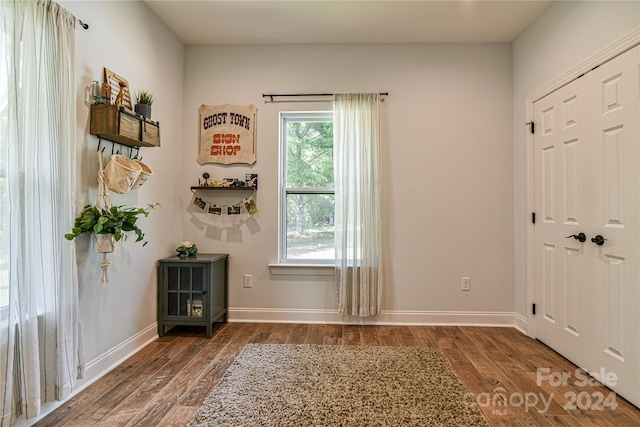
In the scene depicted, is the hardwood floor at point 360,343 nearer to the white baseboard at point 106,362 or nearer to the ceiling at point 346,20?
the white baseboard at point 106,362

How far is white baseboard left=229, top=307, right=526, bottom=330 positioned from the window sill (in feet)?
1.21

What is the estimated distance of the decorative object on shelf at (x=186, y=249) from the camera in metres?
2.97

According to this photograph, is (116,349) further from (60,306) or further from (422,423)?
(422,423)

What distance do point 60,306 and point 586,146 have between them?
11.1ft

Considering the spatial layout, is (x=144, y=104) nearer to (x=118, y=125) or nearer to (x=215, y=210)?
(x=118, y=125)

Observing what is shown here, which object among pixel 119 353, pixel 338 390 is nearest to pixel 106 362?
pixel 119 353

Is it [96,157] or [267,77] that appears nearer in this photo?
[96,157]

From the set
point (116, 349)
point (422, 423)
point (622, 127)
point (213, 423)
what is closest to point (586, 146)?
point (622, 127)

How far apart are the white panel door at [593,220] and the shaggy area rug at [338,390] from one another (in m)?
0.97

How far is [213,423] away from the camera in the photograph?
5.31 feet

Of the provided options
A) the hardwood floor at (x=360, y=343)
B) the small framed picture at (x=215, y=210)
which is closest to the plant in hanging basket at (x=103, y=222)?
the hardwood floor at (x=360, y=343)

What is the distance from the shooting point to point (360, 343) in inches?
104

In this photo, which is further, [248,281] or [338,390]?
[248,281]
